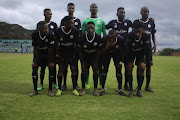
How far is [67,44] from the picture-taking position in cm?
489

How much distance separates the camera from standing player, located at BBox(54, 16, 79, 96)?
15.7ft

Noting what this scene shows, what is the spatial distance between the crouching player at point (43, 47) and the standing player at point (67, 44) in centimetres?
25

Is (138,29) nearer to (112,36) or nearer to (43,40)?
(112,36)

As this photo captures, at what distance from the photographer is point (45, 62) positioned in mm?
5039

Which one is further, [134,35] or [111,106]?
[134,35]

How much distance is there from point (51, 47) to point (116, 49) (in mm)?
2072

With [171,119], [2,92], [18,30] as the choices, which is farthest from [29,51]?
[18,30]

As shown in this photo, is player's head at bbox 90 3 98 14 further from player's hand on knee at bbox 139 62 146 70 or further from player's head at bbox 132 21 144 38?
player's hand on knee at bbox 139 62 146 70

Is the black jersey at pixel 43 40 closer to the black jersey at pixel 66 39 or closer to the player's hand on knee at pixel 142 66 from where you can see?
the black jersey at pixel 66 39

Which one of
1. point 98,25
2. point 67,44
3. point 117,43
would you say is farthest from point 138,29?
point 67,44

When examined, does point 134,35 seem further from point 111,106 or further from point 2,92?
point 2,92

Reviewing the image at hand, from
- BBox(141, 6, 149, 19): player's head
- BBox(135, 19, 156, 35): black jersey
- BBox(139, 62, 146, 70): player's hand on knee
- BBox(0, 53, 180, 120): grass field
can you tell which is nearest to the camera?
BBox(0, 53, 180, 120): grass field

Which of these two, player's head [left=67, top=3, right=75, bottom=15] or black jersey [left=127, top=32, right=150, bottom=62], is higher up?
player's head [left=67, top=3, right=75, bottom=15]

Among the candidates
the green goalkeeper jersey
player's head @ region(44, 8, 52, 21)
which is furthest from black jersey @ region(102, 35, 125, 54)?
player's head @ region(44, 8, 52, 21)
